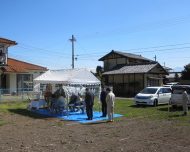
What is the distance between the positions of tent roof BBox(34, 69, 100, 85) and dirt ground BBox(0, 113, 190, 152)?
162 inches

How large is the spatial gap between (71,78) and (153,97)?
27.4 ft

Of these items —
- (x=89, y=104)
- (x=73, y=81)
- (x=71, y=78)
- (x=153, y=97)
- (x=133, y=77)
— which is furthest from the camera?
(x=133, y=77)

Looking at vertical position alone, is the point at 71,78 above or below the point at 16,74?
below

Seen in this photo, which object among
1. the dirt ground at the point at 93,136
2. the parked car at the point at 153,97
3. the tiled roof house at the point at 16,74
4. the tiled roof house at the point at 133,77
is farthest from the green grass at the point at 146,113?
the tiled roof house at the point at 133,77

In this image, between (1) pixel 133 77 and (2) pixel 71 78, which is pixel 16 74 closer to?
(1) pixel 133 77

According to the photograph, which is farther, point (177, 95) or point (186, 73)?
point (186, 73)

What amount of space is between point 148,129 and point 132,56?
4527 centimetres

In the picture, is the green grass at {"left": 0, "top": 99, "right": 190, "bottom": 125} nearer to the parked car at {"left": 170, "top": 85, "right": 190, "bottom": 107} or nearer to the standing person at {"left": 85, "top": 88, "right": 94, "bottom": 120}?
the parked car at {"left": 170, "top": 85, "right": 190, "bottom": 107}

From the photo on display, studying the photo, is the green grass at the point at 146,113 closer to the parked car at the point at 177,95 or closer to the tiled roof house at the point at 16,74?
the parked car at the point at 177,95

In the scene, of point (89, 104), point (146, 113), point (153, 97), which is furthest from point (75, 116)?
point (153, 97)

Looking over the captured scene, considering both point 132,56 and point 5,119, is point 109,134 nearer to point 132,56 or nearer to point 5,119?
point 5,119

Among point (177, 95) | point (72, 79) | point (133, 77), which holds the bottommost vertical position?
point (177, 95)

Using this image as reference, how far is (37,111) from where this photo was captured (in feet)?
75.4

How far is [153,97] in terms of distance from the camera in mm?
27219
